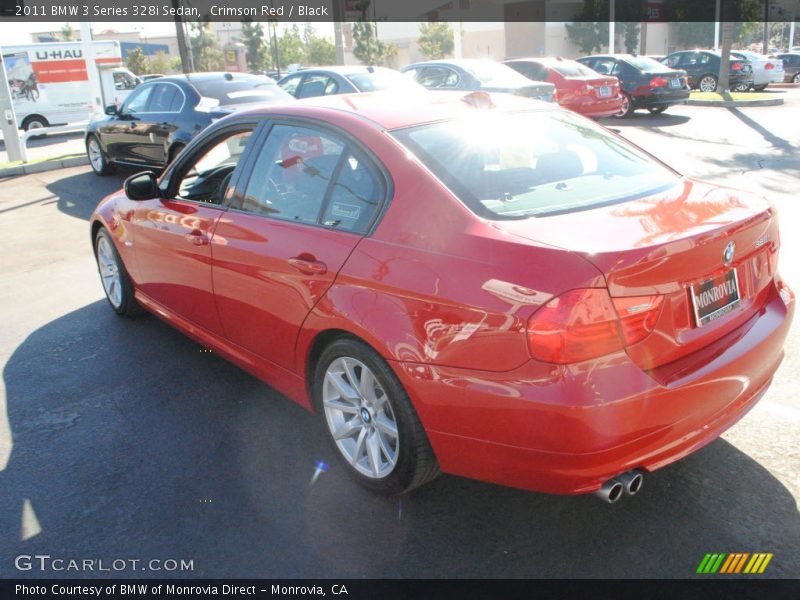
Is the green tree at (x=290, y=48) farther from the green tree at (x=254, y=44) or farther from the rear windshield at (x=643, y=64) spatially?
the rear windshield at (x=643, y=64)

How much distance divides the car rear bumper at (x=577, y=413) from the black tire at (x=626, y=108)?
15.8 metres

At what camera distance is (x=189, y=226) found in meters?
4.27

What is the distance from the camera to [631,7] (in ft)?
195

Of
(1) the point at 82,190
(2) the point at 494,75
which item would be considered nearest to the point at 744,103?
(2) the point at 494,75

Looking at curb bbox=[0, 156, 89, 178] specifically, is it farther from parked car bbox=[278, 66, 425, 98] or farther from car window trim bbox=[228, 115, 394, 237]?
car window trim bbox=[228, 115, 394, 237]

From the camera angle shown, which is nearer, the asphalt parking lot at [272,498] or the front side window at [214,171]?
the asphalt parking lot at [272,498]

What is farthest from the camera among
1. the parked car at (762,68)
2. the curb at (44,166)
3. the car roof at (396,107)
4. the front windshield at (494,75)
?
the parked car at (762,68)

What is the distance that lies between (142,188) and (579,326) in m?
3.21

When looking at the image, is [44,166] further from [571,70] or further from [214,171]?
[214,171]

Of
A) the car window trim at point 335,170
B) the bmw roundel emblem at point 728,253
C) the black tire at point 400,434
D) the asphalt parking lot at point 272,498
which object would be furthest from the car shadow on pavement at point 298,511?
the car window trim at point 335,170

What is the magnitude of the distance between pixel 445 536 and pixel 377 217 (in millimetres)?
1333

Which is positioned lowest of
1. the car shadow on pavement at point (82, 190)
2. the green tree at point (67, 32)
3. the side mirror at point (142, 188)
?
the car shadow on pavement at point (82, 190)

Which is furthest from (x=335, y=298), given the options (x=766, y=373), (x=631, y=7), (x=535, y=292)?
(x=631, y=7)

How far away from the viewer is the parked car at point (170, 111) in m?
10.5
